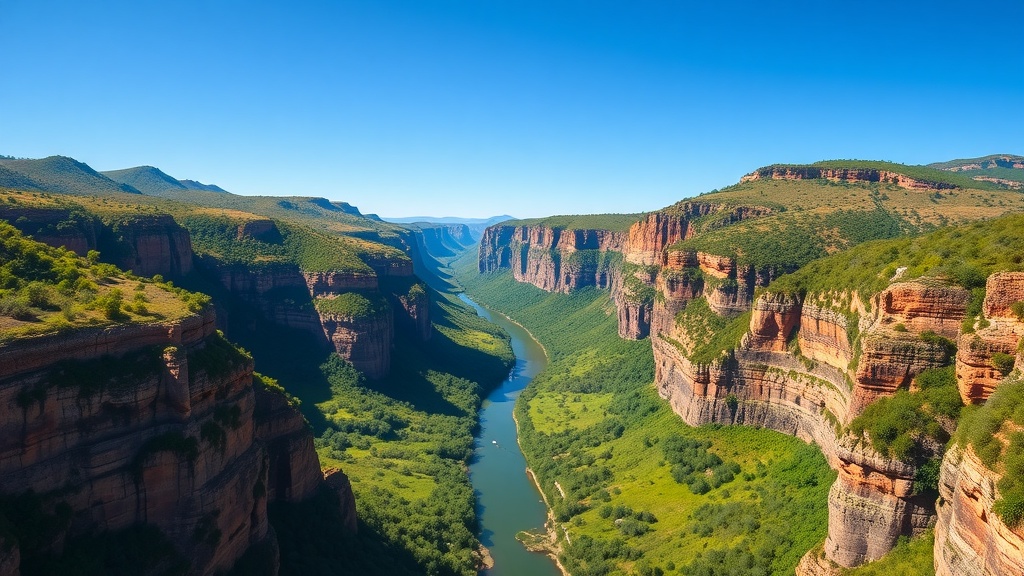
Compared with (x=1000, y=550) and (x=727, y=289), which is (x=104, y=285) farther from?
(x=727, y=289)

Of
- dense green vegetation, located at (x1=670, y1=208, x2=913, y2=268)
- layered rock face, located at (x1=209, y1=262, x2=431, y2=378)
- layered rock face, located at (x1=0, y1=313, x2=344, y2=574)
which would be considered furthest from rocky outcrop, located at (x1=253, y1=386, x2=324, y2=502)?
dense green vegetation, located at (x1=670, y1=208, x2=913, y2=268)

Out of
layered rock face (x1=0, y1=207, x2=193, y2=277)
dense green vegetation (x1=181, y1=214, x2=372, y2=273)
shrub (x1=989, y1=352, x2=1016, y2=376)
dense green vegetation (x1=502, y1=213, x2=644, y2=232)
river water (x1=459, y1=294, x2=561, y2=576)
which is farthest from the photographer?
dense green vegetation (x1=502, y1=213, x2=644, y2=232)

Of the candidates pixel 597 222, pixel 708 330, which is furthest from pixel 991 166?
pixel 708 330

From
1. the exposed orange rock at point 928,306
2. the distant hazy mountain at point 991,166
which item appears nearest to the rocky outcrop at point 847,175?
the distant hazy mountain at point 991,166

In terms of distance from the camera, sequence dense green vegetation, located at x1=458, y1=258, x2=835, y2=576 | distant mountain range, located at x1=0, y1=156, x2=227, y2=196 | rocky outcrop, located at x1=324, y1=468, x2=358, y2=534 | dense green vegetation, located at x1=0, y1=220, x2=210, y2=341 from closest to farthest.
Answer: dense green vegetation, located at x1=0, y1=220, x2=210, y2=341, dense green vegetation, located at x1=458, y1=258, x2=835, y2=576, rocky outcrop, located at x1=324, y1=468, x2=358, y2=534, distant mountain range, located at x1=0, y1=156, x2=227, y2=196

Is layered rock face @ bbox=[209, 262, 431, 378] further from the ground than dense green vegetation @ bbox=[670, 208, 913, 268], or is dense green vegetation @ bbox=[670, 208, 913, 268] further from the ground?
dense green vegetation @ bbox=[670, 208, 913, 268]

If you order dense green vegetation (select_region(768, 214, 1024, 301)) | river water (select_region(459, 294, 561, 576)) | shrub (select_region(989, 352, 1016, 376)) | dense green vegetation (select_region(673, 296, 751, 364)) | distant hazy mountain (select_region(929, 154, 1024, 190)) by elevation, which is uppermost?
distant hazy mountain (select_region(929, 154, 1024, 190))

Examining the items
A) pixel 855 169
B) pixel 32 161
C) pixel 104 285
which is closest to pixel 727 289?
pixel 104 285

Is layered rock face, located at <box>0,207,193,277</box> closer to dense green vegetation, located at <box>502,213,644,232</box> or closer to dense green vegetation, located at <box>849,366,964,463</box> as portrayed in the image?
dense green vegetation, located at <box>849,366,964,463</box>

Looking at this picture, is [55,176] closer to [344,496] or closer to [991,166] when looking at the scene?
[344,496]
